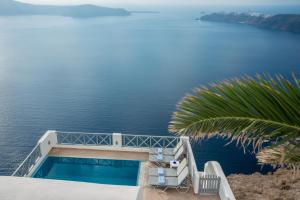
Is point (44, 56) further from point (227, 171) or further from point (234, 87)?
point (234, 87)

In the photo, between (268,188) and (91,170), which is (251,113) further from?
(268,188)

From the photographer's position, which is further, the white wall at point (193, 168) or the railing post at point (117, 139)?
the railing post at point (117, 139)

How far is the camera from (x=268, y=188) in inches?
490

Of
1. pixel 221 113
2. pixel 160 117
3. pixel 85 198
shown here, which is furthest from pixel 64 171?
pixel 160 117

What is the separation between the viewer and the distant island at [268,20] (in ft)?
410

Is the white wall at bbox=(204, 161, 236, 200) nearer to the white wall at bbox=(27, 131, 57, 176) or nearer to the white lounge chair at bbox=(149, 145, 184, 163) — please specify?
the white lounge chair at bbox=(149, 145, 184, 163)

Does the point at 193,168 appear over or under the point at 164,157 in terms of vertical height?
over

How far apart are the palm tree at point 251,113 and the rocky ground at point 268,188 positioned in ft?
26.9

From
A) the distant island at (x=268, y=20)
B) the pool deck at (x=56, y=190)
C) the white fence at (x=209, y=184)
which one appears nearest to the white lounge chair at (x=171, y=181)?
the white fence at (x=209, y=184)

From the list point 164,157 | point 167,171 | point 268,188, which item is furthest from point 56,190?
point 268,188

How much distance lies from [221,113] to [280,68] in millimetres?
59849

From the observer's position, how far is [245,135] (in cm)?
347

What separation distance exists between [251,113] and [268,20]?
152556mm

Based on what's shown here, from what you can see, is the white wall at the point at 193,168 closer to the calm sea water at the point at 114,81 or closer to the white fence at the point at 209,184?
the white fence at the point at 209,184
